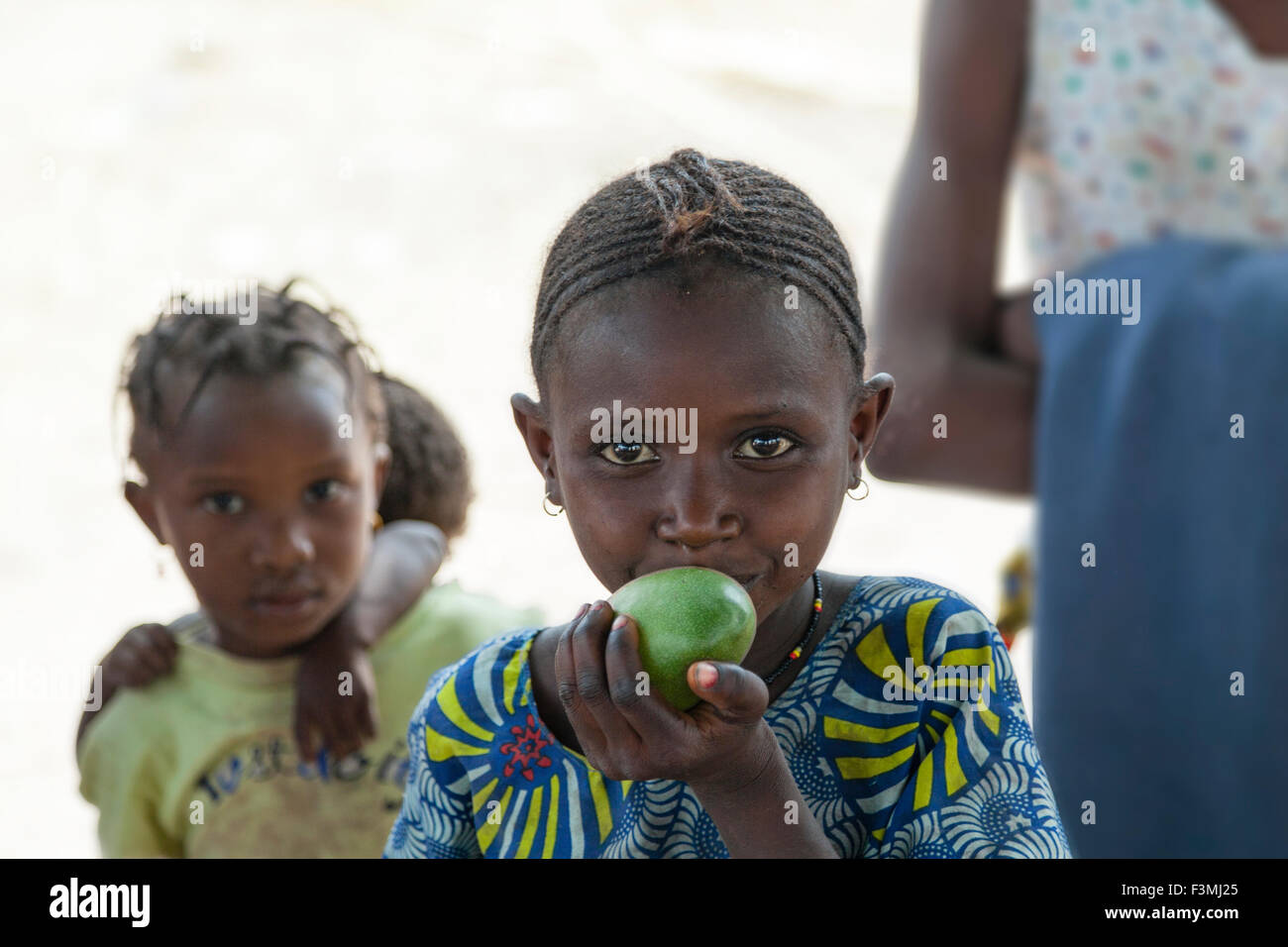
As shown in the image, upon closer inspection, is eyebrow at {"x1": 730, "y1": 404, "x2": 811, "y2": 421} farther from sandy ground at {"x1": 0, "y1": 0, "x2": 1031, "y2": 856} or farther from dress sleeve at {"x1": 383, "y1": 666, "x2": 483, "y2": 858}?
sandy ground at {"x1": 0, "y1": 0, "x2": 1031, "y2": 856}

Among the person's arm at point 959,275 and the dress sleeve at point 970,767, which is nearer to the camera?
the dress sleeve at point 970,767

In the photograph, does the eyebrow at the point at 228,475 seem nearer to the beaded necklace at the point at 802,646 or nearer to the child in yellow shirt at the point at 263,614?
the child in yellow shirt at the point at 263,614

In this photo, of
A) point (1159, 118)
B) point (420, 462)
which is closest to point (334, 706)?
point (420, 462)

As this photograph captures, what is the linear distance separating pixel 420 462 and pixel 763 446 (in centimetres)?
112

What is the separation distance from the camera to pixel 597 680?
1.17 m

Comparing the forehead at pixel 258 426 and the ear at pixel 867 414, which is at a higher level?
the forehead at pixel 258 426

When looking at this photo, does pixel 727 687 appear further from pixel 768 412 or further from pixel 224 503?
pixel 224 503

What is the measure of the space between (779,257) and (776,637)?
339 millimetres

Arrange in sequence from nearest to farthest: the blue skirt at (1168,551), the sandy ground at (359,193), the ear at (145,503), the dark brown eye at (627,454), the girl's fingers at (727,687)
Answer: the girl's fingers at (727,687) < the dark brown eye at (627,454) < the ear at (145,503) < the blue skirt at (1168,551) < the sandy ground at (359,193)

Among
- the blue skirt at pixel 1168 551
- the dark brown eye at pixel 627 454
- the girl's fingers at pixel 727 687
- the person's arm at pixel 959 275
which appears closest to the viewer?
the girl's fingers at pixel 727 687

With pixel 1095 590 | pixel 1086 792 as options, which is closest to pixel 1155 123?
pixel 1095 590

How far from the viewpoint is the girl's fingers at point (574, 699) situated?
3.91 feet

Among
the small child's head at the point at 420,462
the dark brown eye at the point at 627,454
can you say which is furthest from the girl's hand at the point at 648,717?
the small child's head at the point at 420,462

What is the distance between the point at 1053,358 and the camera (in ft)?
7.52
